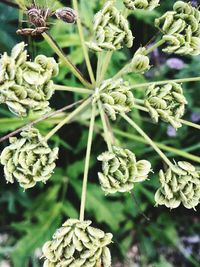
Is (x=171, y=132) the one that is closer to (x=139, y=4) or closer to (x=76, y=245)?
(x=139, y=4)

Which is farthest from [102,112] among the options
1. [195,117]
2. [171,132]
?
[195,117]

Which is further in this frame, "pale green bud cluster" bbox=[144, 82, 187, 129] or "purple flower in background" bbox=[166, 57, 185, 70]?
"purple flower in background" bbox=[166, 57, 185, 70]

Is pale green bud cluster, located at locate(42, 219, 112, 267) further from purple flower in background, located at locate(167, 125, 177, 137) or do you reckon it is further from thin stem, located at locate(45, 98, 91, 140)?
purple flower in background, located at locate(167, 125, 177, 137)

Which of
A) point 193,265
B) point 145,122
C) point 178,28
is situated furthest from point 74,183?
point 178,28

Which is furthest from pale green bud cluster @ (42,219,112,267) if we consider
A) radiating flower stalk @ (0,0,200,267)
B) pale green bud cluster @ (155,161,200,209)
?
pale green bud cluster @ (155,161,200,209)

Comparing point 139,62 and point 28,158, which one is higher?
point 139,62

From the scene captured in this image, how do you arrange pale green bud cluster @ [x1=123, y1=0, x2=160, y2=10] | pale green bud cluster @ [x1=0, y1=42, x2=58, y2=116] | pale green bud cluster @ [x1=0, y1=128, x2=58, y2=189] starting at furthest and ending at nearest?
pale green bud cluster @ [x1=123, y1=0, x2=160, y2=10]
pale green bud cluster @ [x1=0, y1=128, x2=58, y2=189]
pale green bud cluster @ [x1=0, y1=42, x2=58, y2=116]

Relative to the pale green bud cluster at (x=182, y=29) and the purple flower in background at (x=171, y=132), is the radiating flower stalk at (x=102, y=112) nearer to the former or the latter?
the pale green bud cluster at (x=182, y=29)

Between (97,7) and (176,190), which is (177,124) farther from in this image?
(97,7)
